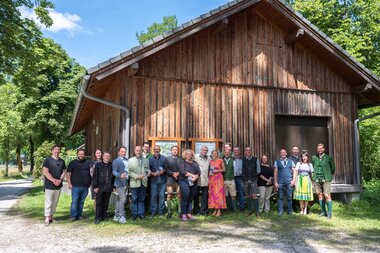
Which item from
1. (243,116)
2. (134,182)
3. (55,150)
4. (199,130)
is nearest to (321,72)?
(243,116)

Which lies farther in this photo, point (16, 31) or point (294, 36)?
point (16, 31)

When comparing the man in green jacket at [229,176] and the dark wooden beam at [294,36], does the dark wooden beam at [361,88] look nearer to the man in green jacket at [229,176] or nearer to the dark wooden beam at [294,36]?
the dark wooden beam at [294,36]

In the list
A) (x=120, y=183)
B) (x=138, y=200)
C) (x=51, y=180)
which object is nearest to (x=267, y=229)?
(x=138, y=200)

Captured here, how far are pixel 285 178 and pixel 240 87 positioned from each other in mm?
3098

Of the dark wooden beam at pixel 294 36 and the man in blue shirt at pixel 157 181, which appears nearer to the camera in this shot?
the man in blue shirt at pixel 157 181

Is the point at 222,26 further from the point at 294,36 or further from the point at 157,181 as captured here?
the point at 157,181

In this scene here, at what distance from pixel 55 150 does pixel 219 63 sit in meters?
5.30

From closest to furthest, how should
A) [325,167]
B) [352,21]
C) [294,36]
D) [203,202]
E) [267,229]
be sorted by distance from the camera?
[267,229] < [203,202] < [325,167] < [294,36] < [352,21]

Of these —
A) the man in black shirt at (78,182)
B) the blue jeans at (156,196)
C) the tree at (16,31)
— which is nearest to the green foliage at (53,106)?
the tree at (16,31)

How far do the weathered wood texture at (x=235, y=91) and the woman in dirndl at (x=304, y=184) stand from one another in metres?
1.47

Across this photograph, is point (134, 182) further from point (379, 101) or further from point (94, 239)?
point (379, 101)

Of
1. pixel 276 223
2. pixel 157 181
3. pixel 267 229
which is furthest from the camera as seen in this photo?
pixel 157 181

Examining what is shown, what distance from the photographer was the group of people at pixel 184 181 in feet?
28.7

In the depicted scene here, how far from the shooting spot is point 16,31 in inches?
562
